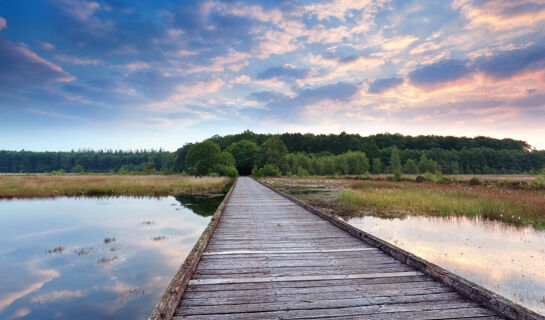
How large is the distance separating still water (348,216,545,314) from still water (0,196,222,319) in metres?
6.34

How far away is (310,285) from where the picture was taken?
3043 millimetres

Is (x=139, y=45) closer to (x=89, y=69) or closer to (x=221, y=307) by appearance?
(x=89, y=69)

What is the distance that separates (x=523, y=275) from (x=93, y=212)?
54.5 ft

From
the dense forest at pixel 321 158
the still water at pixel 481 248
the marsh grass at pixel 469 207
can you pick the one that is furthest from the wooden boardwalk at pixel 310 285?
the dense forest at pixel 321 158

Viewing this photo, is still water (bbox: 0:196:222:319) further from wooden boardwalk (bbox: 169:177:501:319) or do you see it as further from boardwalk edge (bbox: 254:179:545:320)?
boardwalk edge (bbox: 254:179:545:320)

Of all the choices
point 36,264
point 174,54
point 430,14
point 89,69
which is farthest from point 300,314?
point 89,69

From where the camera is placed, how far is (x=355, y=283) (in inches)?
122

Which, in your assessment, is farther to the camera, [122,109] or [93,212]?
[122,109]

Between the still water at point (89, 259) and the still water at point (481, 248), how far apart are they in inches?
250

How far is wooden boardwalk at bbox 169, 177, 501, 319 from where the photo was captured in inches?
94.3

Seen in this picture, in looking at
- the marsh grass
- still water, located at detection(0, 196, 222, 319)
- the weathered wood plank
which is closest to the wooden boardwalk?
the weathered wood plank

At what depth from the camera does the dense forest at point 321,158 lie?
56.5m

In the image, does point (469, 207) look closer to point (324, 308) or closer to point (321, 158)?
point (324, 308)

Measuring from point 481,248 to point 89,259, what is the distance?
10900 millimetres
